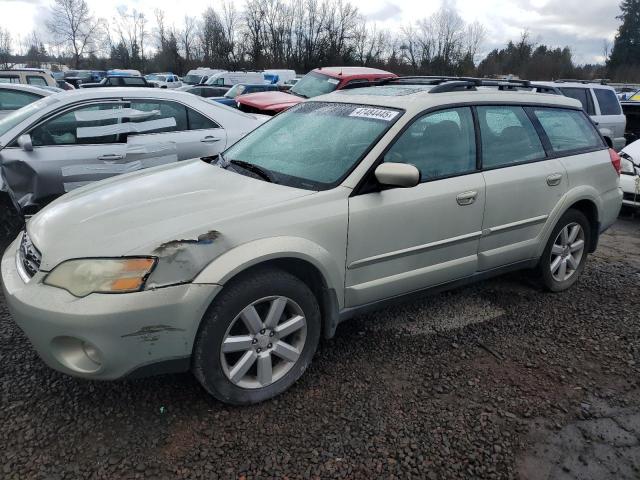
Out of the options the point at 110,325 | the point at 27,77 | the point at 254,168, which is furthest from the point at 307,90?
the point at 110,325

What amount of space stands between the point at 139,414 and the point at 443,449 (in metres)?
1.51

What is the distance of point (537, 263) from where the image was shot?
403 centimetres

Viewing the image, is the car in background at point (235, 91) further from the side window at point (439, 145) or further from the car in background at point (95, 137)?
the side window at point (439, 145)

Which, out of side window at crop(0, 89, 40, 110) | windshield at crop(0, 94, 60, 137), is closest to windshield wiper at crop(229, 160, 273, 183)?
windshield at crop(0, 94, 60, 137)

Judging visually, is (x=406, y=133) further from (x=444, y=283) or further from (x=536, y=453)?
(x=536, y=453)

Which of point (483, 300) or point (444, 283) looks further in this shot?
point (483, 300)

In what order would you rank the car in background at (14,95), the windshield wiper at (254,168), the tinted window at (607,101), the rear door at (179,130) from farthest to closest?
1. the tinted window at (607,101)
2. the car in background at (14,95)
3. the rear door at (179,130)
4. the windshield wiper at (254,168)

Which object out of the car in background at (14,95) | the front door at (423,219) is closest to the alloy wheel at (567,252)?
the front door at (423,219)

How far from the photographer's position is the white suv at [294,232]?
2.29 m

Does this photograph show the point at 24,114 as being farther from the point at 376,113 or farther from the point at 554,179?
the point at 554,179

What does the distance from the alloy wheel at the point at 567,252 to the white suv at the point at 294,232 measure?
0.03 metres

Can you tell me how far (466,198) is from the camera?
325 cm

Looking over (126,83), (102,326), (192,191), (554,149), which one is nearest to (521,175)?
(554,149)

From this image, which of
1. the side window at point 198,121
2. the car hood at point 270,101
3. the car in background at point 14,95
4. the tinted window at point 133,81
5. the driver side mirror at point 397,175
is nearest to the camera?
the driver side mirror at point 397,175
